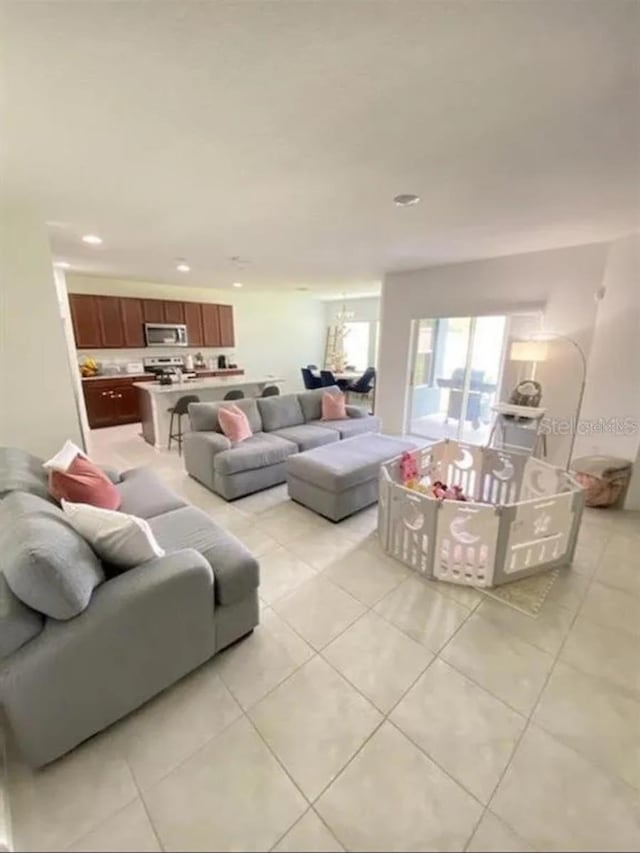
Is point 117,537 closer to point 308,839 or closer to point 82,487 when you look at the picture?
point 82,487

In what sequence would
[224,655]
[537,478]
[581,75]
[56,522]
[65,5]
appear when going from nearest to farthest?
[65,5]
[581,75]
[56,522]
[224,655]
[537,478]

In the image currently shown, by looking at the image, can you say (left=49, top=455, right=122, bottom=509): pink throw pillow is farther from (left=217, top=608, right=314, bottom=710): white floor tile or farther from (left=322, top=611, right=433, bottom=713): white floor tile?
(left=322, top=611, right=433, bottom=713): white floor tile

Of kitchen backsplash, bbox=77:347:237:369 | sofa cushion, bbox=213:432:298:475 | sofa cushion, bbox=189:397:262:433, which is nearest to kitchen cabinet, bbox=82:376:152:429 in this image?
kitchen backsplash, bbox=77:347:237:369

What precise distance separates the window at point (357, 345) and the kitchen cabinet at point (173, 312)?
14.0 ft

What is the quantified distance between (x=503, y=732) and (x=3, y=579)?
78.7 inches

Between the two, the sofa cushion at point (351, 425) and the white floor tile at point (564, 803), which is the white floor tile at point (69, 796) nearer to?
the white floor tile at point (564, 803)

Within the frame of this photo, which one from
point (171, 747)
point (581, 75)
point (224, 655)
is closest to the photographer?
point (581, 75)

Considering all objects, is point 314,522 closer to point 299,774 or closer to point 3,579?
point 299,774

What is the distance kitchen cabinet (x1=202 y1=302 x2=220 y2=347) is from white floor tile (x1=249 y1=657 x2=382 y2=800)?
265 inches

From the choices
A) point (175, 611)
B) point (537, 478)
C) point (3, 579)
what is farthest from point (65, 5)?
point (537, 478)

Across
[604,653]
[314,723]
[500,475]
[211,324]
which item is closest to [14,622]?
[314,723]

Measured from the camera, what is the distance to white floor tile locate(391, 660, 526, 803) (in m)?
1.32

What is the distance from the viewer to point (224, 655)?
70.7 inches

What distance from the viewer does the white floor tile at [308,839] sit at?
43.9 inches
